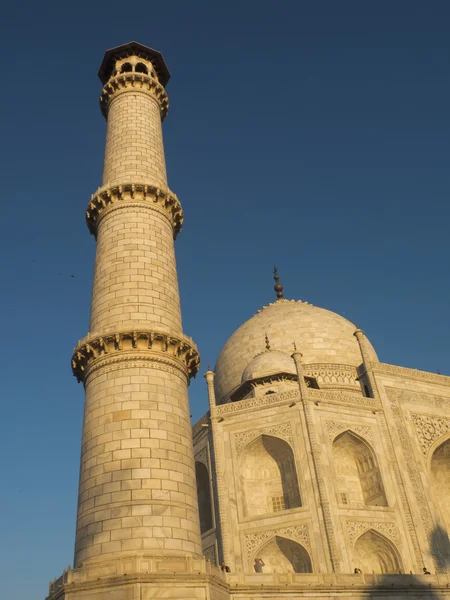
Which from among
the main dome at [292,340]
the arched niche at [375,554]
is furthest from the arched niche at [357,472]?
the main dome at [292,340]

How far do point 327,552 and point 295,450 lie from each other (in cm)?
390

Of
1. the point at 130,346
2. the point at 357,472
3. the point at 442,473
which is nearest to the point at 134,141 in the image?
the point at 130,346

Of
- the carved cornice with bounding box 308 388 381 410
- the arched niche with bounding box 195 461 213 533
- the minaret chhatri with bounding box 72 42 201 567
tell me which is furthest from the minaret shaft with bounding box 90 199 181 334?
the arched niche with bounding box 195 461 213 533

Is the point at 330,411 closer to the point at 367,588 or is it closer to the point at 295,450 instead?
the point at 295,450

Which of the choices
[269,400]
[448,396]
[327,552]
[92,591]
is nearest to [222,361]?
[269,400]

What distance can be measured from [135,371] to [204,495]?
15.6m

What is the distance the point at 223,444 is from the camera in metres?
23.7

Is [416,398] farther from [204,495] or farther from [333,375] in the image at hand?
[204,495]

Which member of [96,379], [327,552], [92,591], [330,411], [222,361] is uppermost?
[222,361]

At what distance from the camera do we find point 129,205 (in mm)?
14883

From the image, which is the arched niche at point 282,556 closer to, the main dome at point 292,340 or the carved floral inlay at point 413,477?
the carved floral inlay at point 413,477

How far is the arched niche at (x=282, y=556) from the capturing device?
21.2m

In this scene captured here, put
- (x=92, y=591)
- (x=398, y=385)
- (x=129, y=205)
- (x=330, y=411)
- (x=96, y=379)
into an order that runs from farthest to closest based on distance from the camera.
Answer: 1. (x=398, y=385)
2. (x=330, y=411)
3. (x=129, y=205)
4. (x=96, y=379)
5. (x=92, y=591)

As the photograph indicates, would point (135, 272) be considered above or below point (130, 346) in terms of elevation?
above
